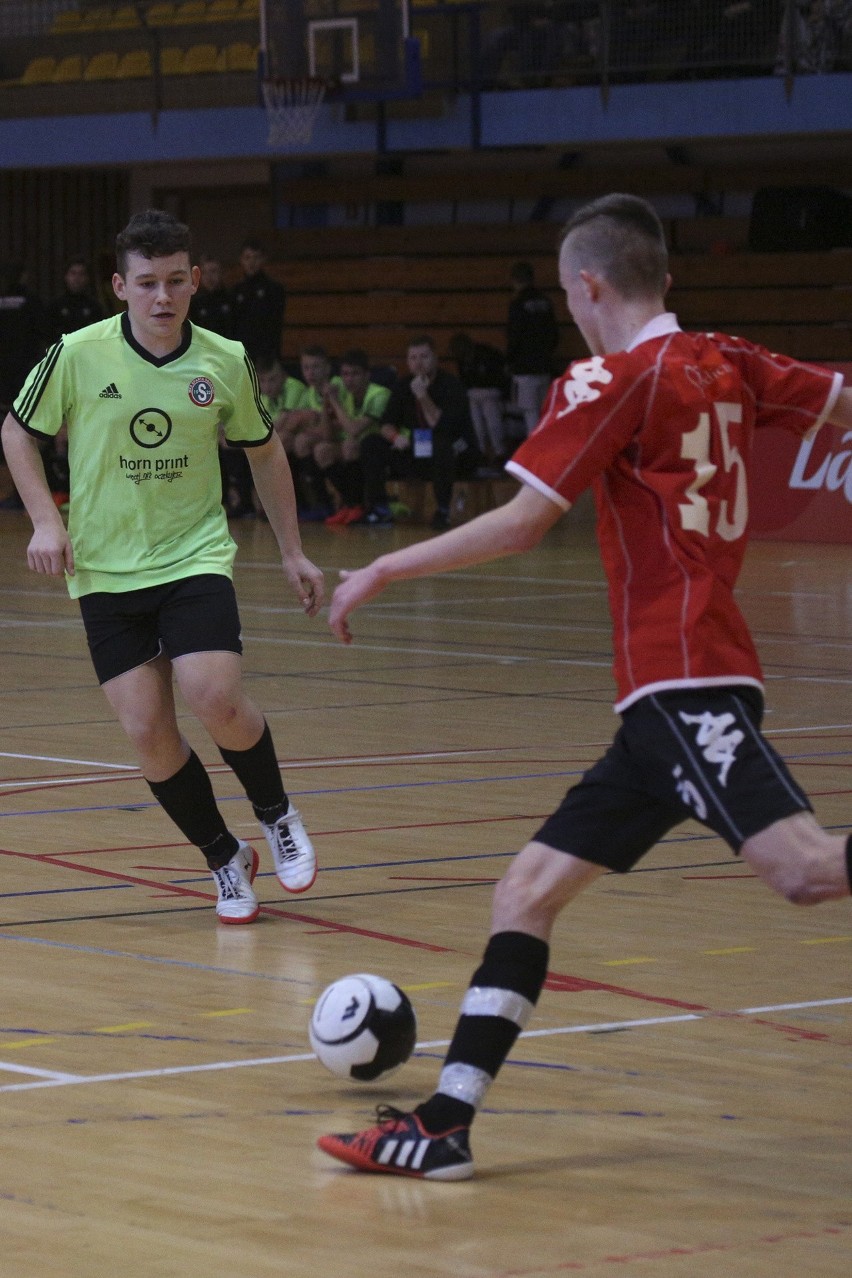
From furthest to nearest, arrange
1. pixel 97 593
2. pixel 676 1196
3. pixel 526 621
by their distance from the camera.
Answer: pixel 526 621, pixel 97 593, pixel 676 1196

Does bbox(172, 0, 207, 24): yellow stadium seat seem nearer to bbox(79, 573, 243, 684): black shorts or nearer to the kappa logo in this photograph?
bbox(79, 573, 243, 684): black shorts

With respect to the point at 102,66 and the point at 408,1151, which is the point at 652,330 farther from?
the point at 102,66

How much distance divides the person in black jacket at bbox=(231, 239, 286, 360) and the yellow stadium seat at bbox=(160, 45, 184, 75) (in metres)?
4.26

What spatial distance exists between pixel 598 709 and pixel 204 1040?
5.74m

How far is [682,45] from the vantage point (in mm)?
22516

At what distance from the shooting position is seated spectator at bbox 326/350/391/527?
22.3 metres

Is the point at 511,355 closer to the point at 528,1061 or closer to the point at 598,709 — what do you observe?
the point at 598,709

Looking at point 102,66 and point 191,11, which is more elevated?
point 191,11

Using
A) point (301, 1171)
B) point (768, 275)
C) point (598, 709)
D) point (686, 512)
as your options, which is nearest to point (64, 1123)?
point (301, 1171)

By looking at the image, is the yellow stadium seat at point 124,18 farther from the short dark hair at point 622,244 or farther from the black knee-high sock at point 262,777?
the short dark hair at point 622,244

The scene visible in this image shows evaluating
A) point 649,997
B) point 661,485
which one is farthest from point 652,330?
point 649,997

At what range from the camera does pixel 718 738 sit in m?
3.77

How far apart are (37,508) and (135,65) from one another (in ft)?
72.9

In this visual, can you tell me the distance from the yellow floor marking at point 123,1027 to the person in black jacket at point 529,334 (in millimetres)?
18311
